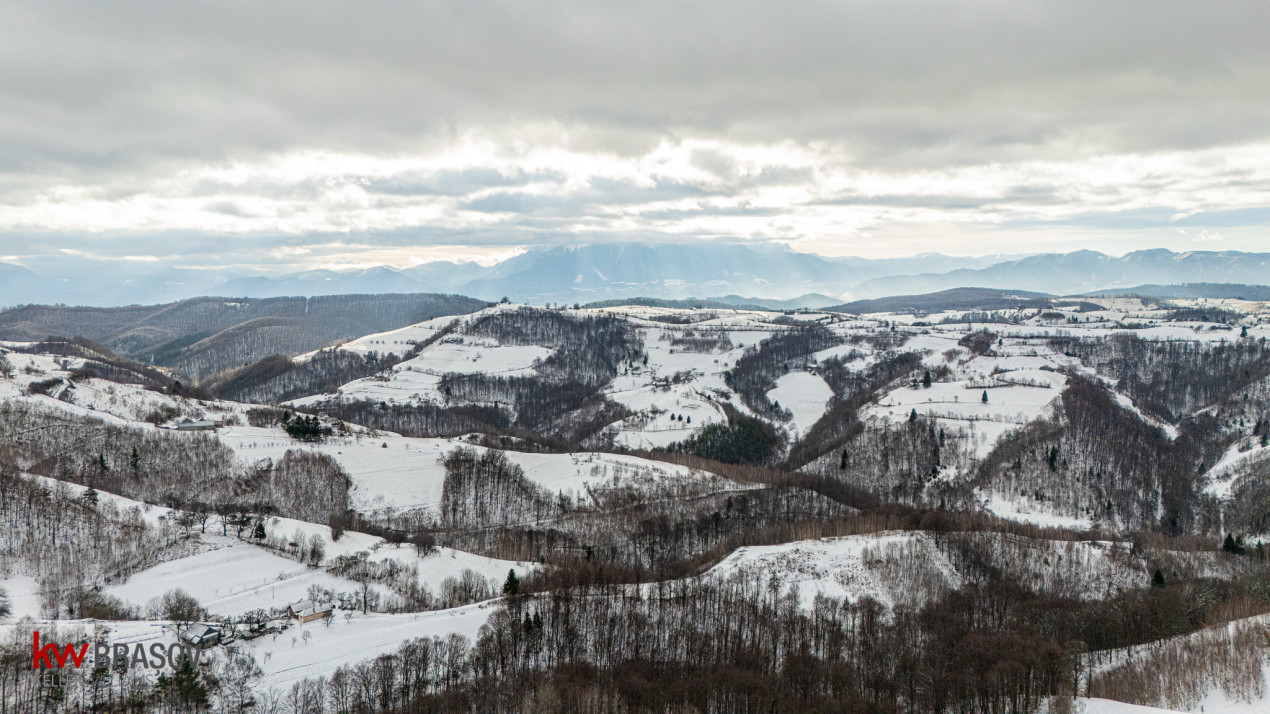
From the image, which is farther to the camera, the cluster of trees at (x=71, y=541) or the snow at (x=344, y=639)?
the cluster of trees at (x=71, y=541)

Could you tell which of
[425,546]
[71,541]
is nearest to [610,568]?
[425,546]

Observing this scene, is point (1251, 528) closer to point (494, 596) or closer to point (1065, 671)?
point (1065, 671)

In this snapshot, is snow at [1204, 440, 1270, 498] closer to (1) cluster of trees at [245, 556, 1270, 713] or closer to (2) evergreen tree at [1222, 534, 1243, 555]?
(2) evergreen tree at [1222, 534, 1243, 555]

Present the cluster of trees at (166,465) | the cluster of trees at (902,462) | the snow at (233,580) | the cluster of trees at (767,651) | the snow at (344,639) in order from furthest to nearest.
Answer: the cluster of trees at (902,462)
the cluster of trees at (166,465)
the snow at (233,580)
the snow at (344,639)
the cluster of trees at (767,651)

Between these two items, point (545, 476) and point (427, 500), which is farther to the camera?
point (545, 476)

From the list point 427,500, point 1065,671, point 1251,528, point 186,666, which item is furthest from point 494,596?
point 1251,528

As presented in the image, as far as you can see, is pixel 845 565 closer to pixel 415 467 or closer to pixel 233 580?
pixel 233 580

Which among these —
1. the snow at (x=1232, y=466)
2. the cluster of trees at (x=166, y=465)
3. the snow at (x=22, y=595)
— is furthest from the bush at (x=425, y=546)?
the snow at (x=1232, y=466)

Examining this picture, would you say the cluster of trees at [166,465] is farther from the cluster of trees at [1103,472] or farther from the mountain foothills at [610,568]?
the cluster of trees at [1103,472]
